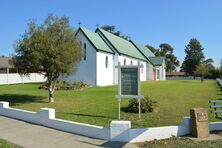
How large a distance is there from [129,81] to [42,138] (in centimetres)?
510

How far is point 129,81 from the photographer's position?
14.8m

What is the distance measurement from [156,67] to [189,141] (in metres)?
57.4

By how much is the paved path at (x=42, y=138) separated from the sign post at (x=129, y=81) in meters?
3.71

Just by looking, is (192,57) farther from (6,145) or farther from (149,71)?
(6,145)

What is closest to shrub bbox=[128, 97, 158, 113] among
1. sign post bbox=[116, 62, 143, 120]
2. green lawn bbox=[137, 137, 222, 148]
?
sign post bbox=[116, 62, 143, 120]

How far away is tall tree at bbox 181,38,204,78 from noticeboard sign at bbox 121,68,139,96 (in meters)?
109

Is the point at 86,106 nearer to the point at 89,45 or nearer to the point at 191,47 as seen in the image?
the point at 89,45

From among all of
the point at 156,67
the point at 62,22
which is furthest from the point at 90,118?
the point at 156,67

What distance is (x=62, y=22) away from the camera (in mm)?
19750

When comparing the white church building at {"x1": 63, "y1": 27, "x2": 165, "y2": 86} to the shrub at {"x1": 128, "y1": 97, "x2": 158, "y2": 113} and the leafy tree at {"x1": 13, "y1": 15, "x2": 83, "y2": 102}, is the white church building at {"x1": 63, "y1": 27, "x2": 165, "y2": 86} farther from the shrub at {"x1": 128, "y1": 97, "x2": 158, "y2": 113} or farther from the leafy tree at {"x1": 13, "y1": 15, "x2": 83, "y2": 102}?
the shrub at {"x1": 128, "y1": 97, "x2": 158, "y2": 113}

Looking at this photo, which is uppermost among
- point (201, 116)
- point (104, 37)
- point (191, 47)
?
point (191, 47)

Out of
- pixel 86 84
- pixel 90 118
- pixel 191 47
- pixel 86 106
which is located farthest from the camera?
pixel 191 47

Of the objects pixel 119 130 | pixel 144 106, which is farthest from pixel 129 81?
pixel 119 130

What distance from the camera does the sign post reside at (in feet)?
48.2
